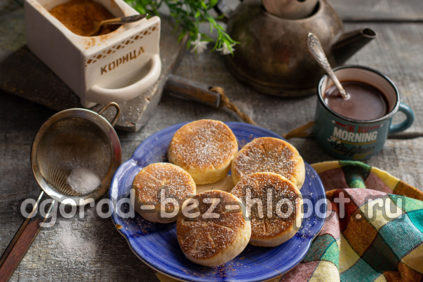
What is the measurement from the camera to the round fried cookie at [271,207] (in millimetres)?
1002

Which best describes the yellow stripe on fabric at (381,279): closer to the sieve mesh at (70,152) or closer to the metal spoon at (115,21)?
the sieve mesh at (70,152)

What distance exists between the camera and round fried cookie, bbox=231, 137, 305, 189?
3.63 feet

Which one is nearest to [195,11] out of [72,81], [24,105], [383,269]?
[72,81]

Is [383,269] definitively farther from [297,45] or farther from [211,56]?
[211,56]

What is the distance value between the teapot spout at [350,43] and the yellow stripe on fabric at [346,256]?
1.81 ft

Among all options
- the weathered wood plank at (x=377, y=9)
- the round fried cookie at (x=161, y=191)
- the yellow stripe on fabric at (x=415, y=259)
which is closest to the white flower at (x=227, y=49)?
the weathered wood plank at (x=377, y=9)

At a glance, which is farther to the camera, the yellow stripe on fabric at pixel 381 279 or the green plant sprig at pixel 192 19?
the green plant sprig at pixel 192 19

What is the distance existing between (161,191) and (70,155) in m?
0.26

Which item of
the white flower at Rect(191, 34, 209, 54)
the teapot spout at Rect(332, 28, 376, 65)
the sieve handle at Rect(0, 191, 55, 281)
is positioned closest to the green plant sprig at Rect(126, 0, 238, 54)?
the white flower at Rect(191, 34, 209, 54)

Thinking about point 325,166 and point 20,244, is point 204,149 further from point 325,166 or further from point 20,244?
point 20,244

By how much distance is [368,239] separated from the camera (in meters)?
1.09

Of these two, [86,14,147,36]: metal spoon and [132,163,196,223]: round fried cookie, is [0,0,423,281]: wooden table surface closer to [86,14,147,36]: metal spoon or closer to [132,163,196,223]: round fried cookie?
[132,163,196,223]: round fried cookie

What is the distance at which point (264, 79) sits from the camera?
1438 millimetres

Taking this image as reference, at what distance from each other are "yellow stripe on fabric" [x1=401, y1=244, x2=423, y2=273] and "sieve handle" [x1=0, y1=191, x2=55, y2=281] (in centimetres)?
A: 78
